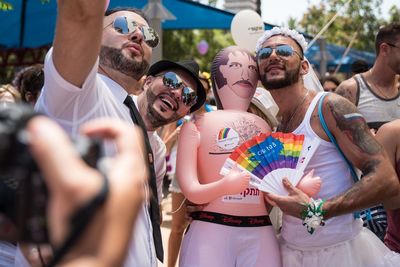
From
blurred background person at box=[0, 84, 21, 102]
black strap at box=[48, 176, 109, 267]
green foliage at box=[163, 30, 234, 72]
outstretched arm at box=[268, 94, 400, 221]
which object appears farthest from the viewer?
green foliage at box=[163, 30, 234, 72]

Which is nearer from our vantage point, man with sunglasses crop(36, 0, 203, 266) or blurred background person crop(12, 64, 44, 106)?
man with sunglasses crop(36, 0, 203, 266)

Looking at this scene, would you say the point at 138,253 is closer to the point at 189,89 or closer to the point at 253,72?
the point at 189,89

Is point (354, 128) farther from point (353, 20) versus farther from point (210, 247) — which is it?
point (353, 20)

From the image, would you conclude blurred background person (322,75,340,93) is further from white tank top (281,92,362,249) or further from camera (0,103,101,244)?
camera (0,103,101,244)

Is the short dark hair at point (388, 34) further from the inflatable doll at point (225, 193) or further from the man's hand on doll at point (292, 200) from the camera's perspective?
the man's hand on doll at point (292, 200)

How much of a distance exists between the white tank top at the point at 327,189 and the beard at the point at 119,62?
92 centimetres

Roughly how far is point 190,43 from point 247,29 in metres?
17.2

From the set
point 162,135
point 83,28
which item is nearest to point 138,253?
point 83,28

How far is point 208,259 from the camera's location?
279cm

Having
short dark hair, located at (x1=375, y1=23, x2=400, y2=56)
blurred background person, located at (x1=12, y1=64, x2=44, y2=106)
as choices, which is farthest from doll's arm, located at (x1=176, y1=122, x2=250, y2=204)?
short dark hair, located at (x1=375, y1=23, x2=400, y2=56)

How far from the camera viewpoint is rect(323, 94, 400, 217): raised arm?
264 centimetres

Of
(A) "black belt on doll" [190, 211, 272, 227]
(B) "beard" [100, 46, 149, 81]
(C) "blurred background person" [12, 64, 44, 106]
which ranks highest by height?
(B) "beard" [100, 46, 149, 81]

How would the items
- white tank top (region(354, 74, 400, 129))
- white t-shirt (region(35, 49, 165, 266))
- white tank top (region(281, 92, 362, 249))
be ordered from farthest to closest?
white tank top (region(354, 74, 400, 129)), white tank top (region(281, 92, 362, 249)), white t-shirt (region(35, 49, 165, 266))

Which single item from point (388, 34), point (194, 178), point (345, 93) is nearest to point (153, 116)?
point (194, 178)
